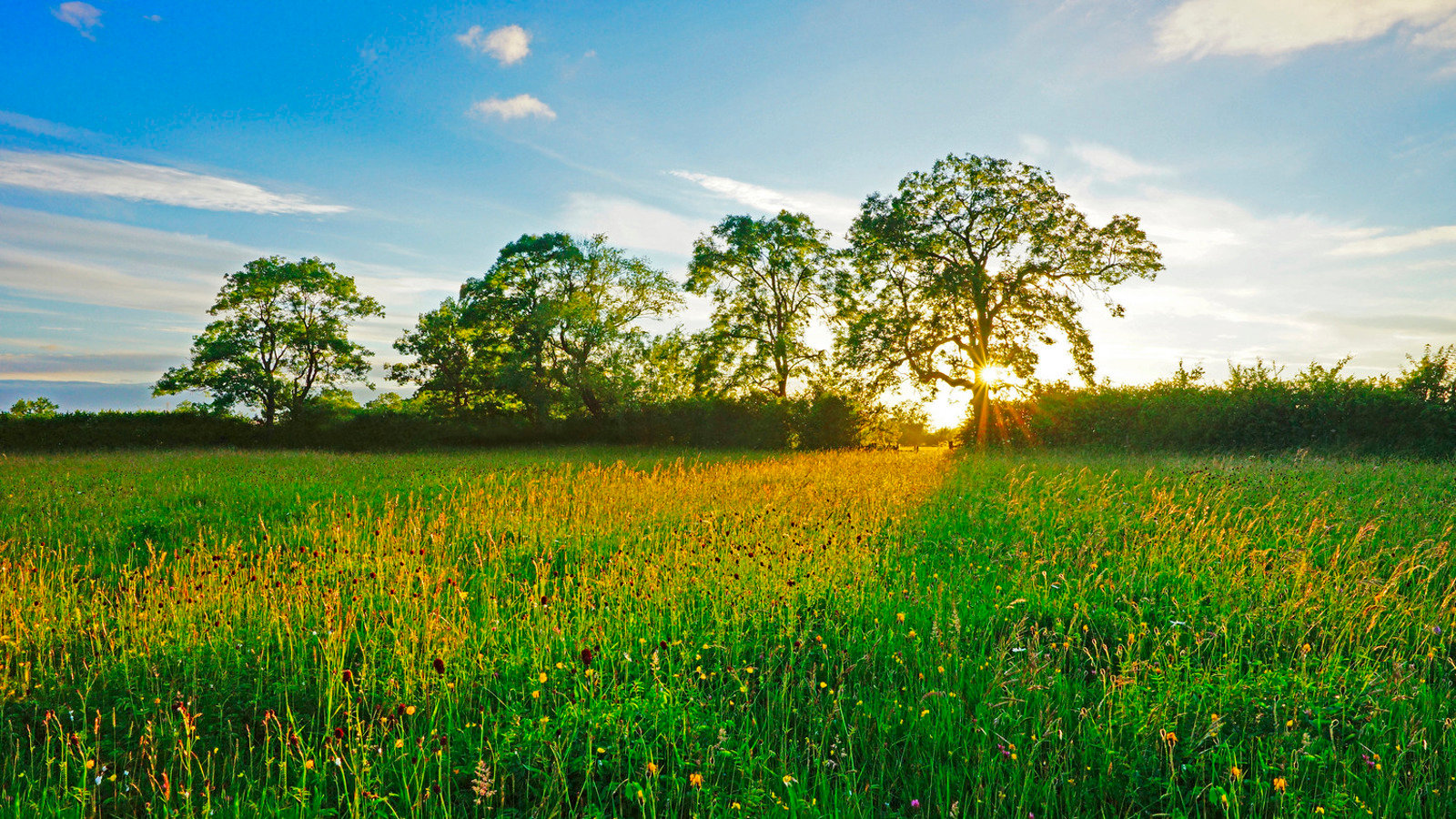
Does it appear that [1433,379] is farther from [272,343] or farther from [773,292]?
[272,343]

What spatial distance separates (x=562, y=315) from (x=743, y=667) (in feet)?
85.0

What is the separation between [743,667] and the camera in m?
4.19

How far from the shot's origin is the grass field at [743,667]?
2.99 m

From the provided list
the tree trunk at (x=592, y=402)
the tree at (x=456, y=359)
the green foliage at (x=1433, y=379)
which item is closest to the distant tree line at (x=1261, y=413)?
the green foliage at (x=1433, y=379)

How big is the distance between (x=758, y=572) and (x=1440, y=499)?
10603 millimetres

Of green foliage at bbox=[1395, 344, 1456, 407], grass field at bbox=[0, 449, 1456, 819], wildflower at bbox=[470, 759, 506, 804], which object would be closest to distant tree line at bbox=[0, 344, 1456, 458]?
green foliage at bbox=[1395, 344, 1456, 407]

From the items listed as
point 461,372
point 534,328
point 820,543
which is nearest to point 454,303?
point 461,372

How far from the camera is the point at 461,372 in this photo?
32406mm

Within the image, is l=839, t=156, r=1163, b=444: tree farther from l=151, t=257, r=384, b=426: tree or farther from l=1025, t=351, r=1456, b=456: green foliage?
l=151, t=257, r=384, b=426: tree

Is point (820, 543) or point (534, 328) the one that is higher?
point (534, 328)

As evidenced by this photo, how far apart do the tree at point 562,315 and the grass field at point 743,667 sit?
20.3m

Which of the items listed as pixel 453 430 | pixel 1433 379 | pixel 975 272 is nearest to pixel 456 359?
pixel 453 430

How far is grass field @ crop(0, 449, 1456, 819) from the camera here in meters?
2.99

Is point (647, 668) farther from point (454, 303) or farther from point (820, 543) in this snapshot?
point (454, 303)
